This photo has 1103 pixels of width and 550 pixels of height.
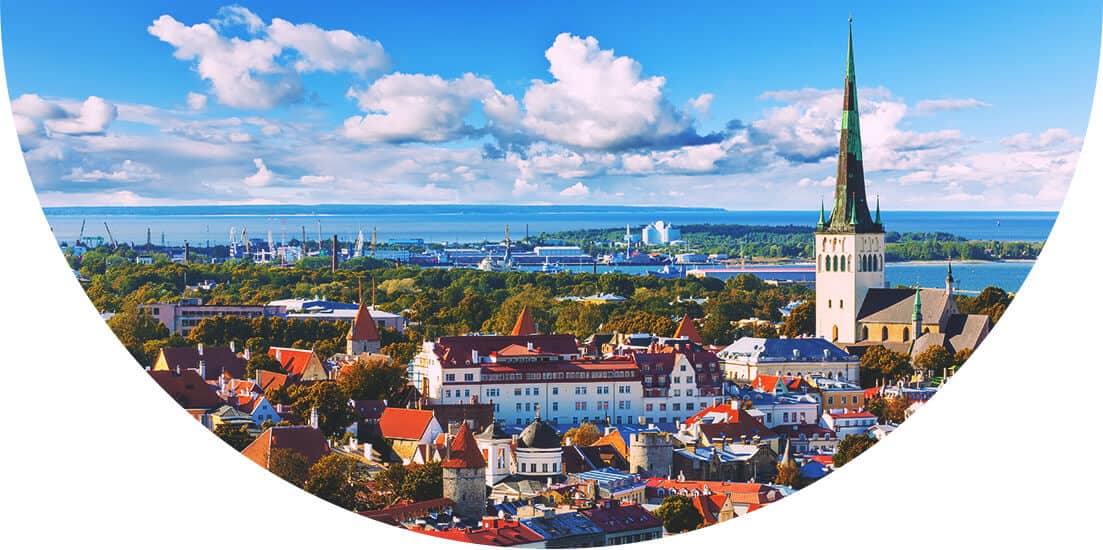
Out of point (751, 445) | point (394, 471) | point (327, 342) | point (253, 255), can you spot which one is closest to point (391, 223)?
point (327, 342)

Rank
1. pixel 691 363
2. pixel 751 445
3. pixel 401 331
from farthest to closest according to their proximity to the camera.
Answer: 1. pixel 401 331
2. pixel 691 363
3. pixel 751 445

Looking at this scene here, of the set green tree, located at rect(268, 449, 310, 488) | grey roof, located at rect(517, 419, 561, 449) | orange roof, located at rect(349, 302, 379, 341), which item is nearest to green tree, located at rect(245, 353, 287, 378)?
orange roof, located at rect(349, 302, 379, 341)

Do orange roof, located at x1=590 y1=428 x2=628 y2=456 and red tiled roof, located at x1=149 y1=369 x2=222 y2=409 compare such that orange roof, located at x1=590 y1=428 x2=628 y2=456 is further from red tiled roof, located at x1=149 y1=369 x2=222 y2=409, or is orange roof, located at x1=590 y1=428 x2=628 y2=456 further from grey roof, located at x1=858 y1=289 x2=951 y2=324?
grey roof, located at x1=858 y1=289 x2=951 y2=324

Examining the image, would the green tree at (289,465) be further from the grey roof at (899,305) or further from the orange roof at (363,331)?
the grey roof at (899,305)

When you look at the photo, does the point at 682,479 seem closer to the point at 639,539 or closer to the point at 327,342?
the point at 639,539

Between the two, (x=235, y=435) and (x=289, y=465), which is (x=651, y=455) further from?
(x=235, y=435)

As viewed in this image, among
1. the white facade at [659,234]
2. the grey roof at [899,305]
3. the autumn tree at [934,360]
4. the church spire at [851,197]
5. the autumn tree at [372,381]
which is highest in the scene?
the church spire at [851,197]

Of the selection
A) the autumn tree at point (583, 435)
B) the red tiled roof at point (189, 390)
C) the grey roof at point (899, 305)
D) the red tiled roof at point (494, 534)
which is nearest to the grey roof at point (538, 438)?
the autumn tree at point (583, 435)
